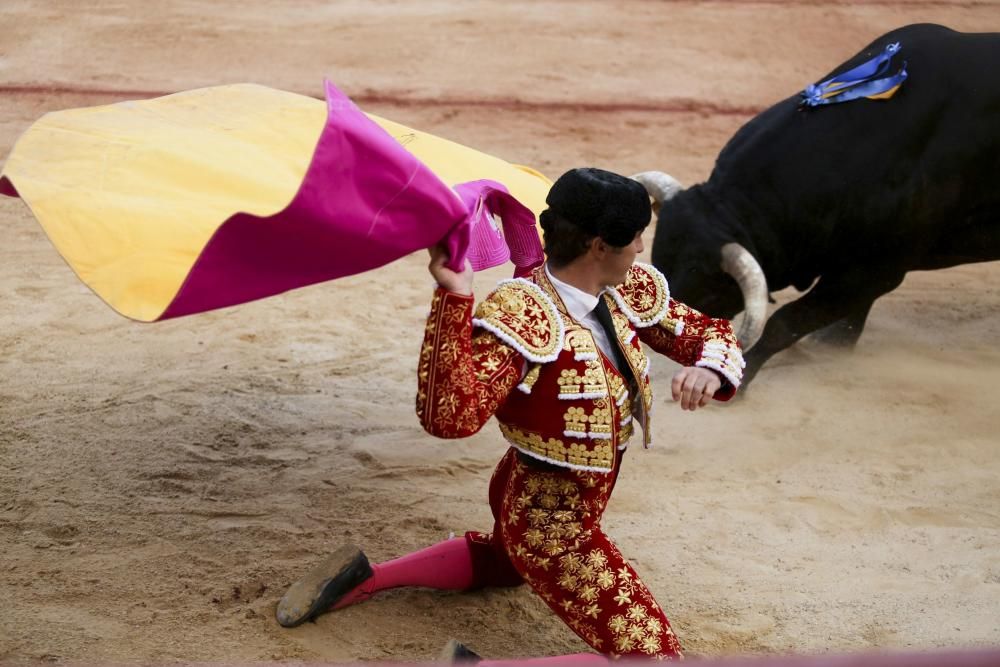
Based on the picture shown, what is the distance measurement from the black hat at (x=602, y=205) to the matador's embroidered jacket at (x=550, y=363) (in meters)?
0.20

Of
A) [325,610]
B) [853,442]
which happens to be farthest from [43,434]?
[853,442]

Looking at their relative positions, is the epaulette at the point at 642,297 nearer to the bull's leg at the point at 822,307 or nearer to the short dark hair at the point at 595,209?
the short dark hair at the point at 595,209

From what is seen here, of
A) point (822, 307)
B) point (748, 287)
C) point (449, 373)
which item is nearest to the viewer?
point (449, 373)

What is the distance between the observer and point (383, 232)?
253cm

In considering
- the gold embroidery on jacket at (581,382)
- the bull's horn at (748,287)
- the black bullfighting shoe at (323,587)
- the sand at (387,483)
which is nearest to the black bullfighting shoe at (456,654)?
the sand at (387,483)

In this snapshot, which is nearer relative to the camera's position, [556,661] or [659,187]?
[556,661]

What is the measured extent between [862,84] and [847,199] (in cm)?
50

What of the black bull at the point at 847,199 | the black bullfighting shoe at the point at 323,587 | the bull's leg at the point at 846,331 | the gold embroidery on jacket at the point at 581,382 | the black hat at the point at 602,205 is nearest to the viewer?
the black hat at the point at 602,205

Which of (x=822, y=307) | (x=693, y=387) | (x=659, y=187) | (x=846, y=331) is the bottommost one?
(x=846, y=331)

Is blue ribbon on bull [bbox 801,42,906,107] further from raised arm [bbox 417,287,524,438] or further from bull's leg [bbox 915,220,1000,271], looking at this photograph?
raised arm [bbox 417,287,524,438]

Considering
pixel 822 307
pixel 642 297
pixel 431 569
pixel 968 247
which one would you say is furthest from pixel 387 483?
pixel 968 247

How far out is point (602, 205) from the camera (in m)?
2.52

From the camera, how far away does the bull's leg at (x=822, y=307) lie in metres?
5.14

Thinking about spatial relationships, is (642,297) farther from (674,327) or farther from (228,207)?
(228,207)
